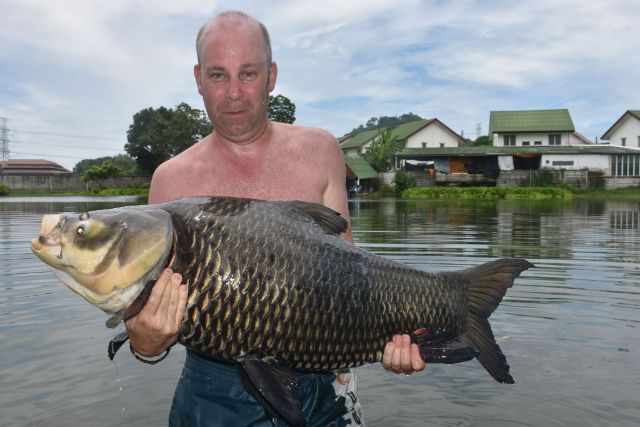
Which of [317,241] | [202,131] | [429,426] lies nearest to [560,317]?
[429,426]

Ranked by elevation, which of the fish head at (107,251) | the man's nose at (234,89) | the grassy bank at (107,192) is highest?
the man's nose at (234,89)

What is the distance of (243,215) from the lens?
2.96 m

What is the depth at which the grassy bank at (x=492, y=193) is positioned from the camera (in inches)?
1833

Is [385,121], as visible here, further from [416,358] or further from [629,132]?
[416,358]

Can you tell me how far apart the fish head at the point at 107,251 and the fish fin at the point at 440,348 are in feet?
5.01

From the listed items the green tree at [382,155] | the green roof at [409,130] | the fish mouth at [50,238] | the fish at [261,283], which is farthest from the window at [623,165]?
the fish mouth at [50,238]

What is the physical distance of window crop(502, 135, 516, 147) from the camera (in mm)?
62250

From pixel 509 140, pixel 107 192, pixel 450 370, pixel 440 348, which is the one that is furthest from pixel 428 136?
pixel 440 348

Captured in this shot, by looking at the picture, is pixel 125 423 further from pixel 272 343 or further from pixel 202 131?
pixel 202 131

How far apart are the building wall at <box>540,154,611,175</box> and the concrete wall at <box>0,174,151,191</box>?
44.8 meters

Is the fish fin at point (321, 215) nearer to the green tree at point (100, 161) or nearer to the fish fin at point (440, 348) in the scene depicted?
the fish fin at point (440, 348)

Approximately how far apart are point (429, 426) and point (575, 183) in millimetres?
50180

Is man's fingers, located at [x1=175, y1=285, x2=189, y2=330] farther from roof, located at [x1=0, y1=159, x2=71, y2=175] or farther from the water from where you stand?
roof, located at [x1=0, y1=159, x2=71, y2=175]

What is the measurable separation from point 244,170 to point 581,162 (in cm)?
5524
